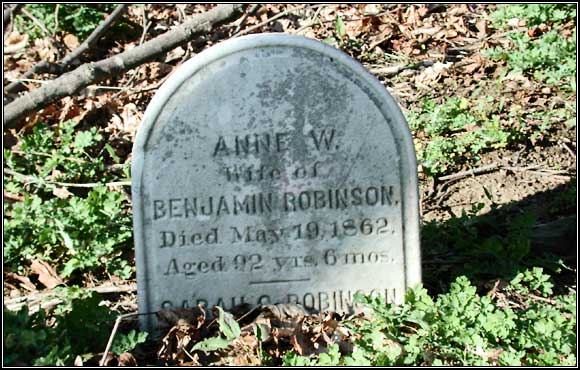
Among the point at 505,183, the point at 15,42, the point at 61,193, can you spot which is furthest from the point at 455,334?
the point at 15,42

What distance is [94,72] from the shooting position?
548cm

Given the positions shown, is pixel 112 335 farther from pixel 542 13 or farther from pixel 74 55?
pixel 542 13

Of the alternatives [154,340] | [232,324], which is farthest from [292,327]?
[154,340]

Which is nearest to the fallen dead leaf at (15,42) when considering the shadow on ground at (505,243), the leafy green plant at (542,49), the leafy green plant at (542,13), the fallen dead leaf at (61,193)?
the fallen dead leaf at (61,193)

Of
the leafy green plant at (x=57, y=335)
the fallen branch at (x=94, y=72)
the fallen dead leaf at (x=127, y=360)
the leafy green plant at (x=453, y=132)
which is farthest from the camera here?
the fallen branch at (x=94, y=72)

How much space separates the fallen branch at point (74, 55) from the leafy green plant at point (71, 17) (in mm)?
209

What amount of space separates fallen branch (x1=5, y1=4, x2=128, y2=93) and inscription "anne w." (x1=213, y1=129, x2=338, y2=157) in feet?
9.64

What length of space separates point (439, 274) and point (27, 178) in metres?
2.46

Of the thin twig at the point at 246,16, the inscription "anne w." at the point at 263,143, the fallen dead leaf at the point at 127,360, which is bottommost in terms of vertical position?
the fallen dead leaf at the point at 127,360

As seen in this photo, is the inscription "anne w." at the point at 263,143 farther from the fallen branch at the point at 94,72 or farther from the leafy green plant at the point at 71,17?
the leafy green plant at the point at 71,17

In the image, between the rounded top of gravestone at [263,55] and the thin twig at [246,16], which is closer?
the rounded top of gravestone at [263,55]

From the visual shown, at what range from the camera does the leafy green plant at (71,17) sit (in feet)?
22.4

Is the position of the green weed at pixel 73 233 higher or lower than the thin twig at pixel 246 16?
lower

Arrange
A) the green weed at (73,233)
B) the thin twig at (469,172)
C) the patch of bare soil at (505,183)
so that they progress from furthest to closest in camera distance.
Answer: the thin twig at (469,172) < the patch of bare soil at (505,183) < the green weed at (73,233)
